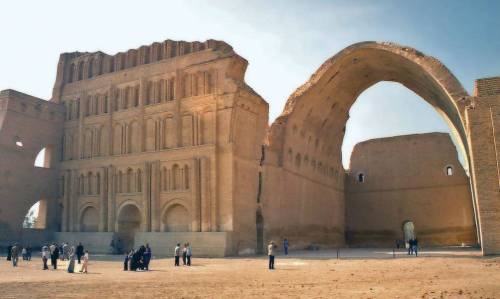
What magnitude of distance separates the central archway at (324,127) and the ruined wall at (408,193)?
133 inches

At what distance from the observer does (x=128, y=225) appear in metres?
30.8

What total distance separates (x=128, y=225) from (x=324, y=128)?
668 inches

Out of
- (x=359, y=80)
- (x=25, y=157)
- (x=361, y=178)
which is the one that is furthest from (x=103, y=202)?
(x=361, y=178)

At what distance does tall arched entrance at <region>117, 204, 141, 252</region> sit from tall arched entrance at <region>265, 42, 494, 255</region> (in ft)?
29.5

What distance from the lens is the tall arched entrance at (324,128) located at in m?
29.2

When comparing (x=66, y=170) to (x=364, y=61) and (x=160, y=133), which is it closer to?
(x=160, y=133)

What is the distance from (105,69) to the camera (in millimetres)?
33438

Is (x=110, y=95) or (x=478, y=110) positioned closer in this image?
(x=478, y=110)

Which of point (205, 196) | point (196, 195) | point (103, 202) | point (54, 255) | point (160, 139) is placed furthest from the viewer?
point (103, 202)

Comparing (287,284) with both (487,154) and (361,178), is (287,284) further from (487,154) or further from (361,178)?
(361,178)

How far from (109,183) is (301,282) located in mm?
20789

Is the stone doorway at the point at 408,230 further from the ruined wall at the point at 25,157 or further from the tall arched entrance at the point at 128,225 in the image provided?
the ruined wall at the point at 25,157

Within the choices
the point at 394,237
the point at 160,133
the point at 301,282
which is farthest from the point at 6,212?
the point at 394,237

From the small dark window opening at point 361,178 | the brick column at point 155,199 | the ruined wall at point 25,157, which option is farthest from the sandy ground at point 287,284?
the small dark window opening at point 361,178
